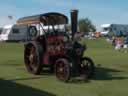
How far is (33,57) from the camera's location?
1603 cm

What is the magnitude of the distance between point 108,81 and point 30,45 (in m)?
3.71

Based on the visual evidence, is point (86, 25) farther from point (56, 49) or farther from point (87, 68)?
point (87, 68)

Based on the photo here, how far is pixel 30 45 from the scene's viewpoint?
16.3 m

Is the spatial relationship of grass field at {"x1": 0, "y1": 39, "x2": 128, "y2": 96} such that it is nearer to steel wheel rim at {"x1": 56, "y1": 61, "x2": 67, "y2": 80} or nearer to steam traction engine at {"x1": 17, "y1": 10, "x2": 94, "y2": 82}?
steel wheel rim at {"x1": 56, "y1": 61, "x2": 67, "y2": 80}

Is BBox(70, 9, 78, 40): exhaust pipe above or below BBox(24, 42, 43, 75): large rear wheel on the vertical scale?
above

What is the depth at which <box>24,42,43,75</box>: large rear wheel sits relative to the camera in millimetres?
15438

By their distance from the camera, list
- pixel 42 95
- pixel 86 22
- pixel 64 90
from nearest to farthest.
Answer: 1. pixel 42 95
2. pixel 64 90
3. pixel 86 22

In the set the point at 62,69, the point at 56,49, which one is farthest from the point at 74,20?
the point at 62,69

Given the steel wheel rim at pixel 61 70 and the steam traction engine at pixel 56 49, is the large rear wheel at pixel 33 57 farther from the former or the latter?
the steel wheel rim at pixel 61 70

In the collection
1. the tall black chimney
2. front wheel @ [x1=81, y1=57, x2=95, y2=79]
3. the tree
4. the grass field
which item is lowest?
the grass field

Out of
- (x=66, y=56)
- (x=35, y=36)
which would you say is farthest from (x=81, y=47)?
(x=35, y=36)

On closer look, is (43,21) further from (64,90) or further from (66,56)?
(64,90)

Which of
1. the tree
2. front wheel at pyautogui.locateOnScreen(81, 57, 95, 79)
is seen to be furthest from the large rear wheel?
the tree

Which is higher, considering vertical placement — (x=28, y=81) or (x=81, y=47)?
(x=81, y=47)
